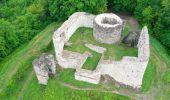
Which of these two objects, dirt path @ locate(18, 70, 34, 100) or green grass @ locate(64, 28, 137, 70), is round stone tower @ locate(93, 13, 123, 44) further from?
dirt path @ locate(18, 70, 34, 100)

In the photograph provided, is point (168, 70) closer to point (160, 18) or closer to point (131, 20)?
point (160, 18)

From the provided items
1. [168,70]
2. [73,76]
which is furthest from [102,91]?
[168,70]

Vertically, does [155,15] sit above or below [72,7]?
below

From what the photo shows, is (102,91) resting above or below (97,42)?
below

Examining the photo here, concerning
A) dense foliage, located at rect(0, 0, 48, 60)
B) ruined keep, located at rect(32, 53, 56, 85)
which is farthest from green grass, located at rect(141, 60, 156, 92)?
dense foliage, located at rect(0, 0, 48, 60)

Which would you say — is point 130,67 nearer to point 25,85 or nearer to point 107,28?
point 107,28

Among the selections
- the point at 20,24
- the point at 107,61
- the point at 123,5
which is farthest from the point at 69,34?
the point at 20,24
